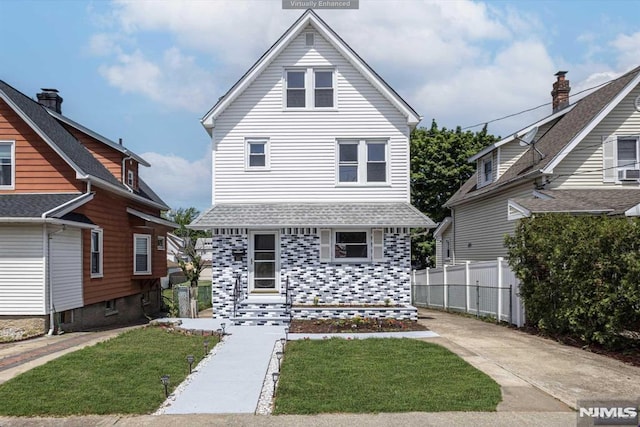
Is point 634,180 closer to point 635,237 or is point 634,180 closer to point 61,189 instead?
point 635,237

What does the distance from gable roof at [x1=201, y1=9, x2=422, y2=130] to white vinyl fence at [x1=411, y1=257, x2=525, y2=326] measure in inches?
221

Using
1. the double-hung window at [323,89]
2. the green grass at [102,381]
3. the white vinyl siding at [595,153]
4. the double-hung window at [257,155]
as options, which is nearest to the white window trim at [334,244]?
the double-hung window at [257,155]

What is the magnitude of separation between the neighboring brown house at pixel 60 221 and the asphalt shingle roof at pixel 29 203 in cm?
3

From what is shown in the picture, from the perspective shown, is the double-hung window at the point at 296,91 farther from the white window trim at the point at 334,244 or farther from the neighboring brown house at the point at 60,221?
the neighboring brown house at the point at 60,221

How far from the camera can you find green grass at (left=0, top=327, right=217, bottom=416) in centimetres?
719

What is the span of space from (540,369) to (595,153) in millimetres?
11426

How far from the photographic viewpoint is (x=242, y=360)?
1021 centimetres

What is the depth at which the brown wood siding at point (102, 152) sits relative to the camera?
66.8 ft

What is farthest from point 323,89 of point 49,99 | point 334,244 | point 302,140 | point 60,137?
point 49,99

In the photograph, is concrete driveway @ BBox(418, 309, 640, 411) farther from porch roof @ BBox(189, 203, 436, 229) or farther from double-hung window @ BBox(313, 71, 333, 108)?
double-hung window @ BBox(313, 71, 333, 108)

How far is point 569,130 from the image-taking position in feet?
61.8

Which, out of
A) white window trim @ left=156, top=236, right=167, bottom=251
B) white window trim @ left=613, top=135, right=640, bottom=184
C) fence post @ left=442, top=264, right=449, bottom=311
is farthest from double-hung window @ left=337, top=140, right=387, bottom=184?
white window trim @ left=156, top=236, right=167, bottom=251

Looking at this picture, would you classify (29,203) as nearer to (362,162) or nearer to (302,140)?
(302,140)

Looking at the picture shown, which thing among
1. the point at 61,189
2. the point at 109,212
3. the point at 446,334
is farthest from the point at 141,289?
the point at 446,334
